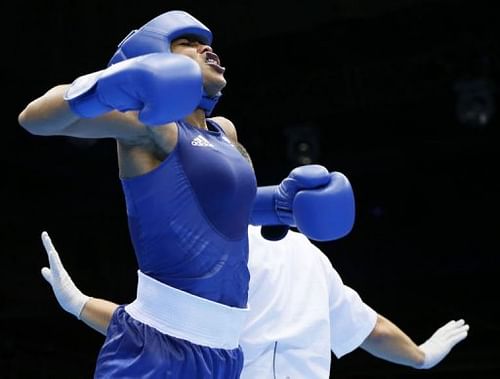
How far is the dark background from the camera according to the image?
4984mm

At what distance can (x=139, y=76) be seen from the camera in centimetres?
142

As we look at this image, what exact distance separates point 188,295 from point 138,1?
350 centimetres

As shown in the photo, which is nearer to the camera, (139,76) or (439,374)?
(139,76)

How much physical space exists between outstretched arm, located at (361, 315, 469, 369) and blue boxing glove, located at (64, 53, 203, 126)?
59.6 inches

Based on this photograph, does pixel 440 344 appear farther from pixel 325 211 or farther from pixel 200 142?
pixel 200 142

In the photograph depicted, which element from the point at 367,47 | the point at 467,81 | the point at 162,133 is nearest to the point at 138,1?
the point at 367,47

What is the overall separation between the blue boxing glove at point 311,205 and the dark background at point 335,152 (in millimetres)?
2834

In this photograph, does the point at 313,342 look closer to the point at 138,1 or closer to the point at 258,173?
the point at 138,1

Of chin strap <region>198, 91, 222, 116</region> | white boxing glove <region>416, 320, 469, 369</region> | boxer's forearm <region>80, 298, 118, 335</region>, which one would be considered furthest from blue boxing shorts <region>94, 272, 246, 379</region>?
white boxing glove <region>416, 320, 469, 369</region>

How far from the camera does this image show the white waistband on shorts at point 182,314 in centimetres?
169

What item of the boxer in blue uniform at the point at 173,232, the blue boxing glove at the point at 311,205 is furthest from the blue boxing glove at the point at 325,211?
the boxer in blue uniform at the point at 173,232

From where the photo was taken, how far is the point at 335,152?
614 cm

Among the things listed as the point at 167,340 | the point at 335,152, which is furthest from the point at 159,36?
the point at 335,152

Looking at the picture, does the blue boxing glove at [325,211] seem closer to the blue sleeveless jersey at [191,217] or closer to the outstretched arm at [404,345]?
the blue sleeveless jersey at [191,217]
